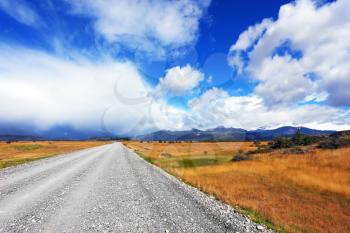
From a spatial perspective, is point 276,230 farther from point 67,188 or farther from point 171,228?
point 67,188

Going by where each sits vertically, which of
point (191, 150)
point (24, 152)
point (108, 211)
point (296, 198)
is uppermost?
point (191, 150)

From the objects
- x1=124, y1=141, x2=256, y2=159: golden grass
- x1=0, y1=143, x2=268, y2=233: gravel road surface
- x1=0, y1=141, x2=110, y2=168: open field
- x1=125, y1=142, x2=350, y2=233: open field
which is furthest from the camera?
x1=124, y1=141, x2=256, y2=159: golden grass

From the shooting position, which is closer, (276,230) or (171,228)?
(171,228)

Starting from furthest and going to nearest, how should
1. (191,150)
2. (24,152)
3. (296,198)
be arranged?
(191,150)
(24,152)
(296,198)

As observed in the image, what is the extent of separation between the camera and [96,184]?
1741cm

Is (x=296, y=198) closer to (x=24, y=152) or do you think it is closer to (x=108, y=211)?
(x=108, y=211)

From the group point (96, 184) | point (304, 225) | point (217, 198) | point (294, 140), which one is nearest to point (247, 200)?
point (217, 198)

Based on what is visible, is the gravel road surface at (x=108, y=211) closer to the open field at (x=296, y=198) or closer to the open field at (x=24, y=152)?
the open field at (x=296, y=198)

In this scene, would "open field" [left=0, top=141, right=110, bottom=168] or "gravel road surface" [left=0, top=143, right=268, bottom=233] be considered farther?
"open field" [left=0, top=141, right=110, bottom=168]

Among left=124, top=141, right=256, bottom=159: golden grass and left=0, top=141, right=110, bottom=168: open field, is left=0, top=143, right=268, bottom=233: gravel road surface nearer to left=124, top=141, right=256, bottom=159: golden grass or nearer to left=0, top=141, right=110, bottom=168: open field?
left=0, top=141, right=110, bottom=168: open field

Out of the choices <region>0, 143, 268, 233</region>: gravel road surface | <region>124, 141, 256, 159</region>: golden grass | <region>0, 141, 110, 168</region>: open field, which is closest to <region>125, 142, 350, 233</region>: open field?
<region>0, 143, 268, 233</region>: gravel road surface

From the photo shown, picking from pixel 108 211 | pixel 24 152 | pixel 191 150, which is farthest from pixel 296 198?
pixel 191 150

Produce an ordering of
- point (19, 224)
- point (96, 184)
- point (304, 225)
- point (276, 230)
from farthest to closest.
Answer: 1. point (96, 184)
2. point (304, 225)
3. point (276, 230)
4. point (19, 224)

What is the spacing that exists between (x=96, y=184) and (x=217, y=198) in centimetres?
755
